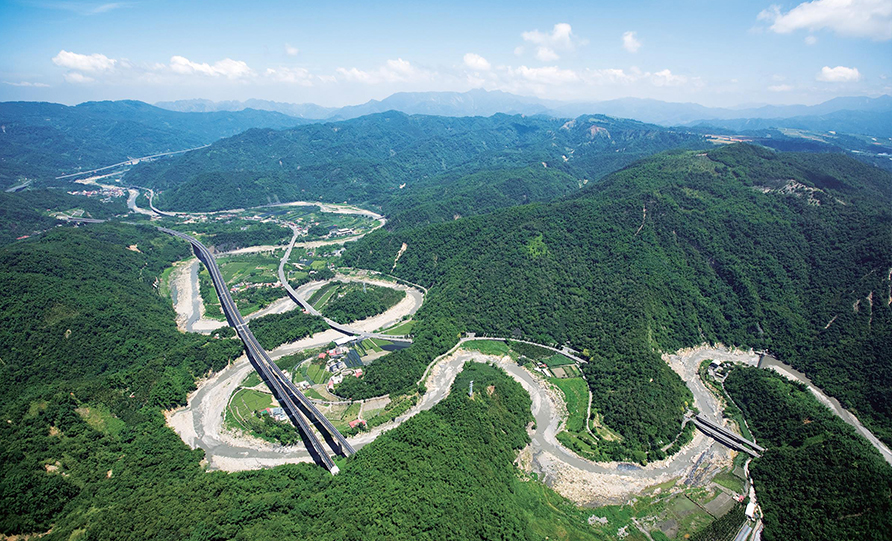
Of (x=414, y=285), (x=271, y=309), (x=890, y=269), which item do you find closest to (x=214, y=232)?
(x=271, y=309)

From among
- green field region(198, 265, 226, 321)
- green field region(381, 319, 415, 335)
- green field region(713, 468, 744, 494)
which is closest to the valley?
green field region(713, 468, 744, 494)

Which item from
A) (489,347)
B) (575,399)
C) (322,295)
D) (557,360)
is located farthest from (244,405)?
(557,360)

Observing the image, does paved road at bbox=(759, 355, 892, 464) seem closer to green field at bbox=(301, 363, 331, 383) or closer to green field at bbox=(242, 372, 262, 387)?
green field at bbox=(301, 363, 331, 383)

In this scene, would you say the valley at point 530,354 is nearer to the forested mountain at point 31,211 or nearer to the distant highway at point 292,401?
the distant highway at point 292,401

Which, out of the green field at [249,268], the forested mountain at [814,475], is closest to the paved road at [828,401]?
the forested mountain at [814,475]

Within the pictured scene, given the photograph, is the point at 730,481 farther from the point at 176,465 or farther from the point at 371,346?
the point at 176,465

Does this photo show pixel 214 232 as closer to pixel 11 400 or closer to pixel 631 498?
pixel 11 400
